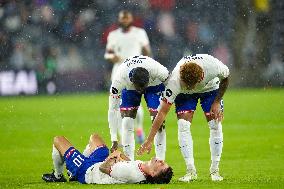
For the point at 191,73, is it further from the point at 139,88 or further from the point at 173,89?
the point at 139,88

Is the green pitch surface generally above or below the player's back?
below

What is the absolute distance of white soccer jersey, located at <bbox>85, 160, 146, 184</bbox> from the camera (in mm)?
13023

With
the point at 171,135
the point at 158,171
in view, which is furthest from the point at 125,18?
the point at 158,171

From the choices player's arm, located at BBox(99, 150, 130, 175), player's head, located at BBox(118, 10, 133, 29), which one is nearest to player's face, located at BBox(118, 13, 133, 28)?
player's head, located at BBox(118, 10, 133, 29)

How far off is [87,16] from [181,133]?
81.8ft

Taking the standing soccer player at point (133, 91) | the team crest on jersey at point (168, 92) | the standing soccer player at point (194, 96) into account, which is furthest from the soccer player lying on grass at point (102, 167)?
the team crest on jersey at point (168, 92)

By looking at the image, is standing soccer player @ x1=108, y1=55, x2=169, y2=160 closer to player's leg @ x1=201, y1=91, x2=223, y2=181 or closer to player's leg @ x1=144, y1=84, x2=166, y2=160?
player's leg @ x1=144, y1=84, x2=166, y2=160

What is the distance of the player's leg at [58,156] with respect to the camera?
1395 cm

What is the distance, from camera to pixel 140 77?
45.8 ft

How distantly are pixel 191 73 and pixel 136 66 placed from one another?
1468 mm

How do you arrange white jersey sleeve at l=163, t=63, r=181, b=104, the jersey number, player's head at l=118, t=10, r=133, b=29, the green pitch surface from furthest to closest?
player's head at l=118, t=10, r=133, b=29
the green pitch surface
the jersey number
white jersey sleeve at l=163, t=63, r=181, b=104

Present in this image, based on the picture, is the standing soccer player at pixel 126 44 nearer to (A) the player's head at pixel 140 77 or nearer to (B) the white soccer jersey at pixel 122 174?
(A) the player's head at pixel 140 77

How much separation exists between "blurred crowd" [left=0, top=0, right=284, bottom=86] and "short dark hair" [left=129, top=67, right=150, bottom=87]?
22.7 meters

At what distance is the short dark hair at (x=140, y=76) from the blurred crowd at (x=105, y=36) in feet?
74.5
